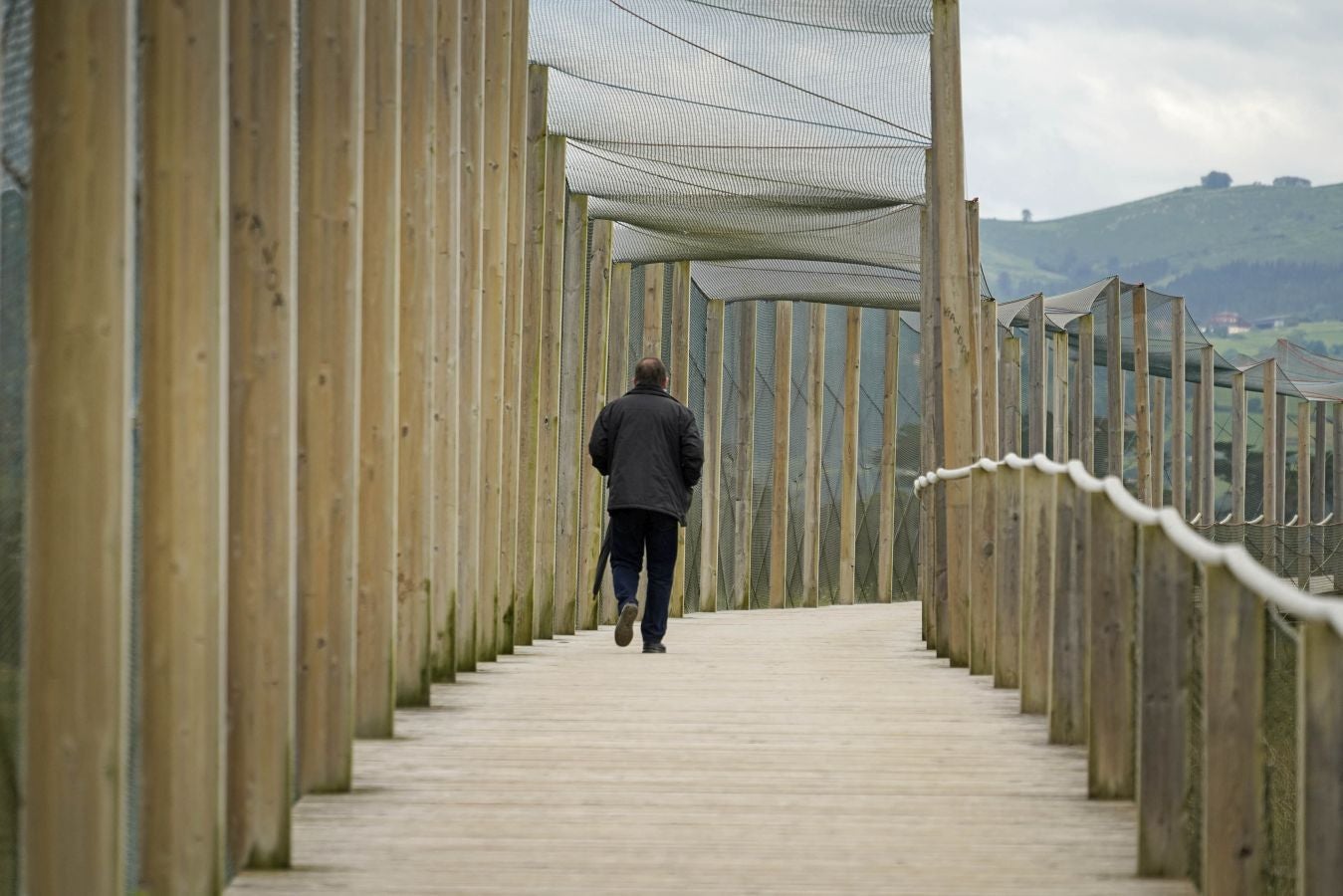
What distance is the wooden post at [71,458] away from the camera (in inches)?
114

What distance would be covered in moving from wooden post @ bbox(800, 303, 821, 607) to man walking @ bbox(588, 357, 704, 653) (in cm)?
889

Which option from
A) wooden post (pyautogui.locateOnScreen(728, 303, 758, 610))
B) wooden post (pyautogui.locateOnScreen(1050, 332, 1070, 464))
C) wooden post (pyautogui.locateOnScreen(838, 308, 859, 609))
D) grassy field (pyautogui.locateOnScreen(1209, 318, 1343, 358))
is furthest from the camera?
grassy field (pyautogui.locateOnScreen(1209, 318, 1343, 358))

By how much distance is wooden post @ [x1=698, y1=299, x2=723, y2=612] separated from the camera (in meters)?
16.3

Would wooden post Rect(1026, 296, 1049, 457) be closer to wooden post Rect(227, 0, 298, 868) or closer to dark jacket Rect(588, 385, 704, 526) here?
dark jacket Rect(588, 385, 704, 526)

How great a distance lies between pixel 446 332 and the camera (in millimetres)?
6891

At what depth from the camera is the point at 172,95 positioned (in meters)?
3.39

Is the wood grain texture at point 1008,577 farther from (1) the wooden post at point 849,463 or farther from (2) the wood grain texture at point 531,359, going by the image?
(1) the wooden post at point 849,463

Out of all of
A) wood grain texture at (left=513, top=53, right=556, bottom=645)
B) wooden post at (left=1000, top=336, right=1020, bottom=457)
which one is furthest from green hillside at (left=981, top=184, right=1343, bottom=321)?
wood grain texture at (left=513, top=53, right=556, bottom=645)

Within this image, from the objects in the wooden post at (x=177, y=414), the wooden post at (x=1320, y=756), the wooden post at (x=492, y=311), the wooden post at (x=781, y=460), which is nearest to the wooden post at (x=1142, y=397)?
the wooden post at (x=781, y=460)

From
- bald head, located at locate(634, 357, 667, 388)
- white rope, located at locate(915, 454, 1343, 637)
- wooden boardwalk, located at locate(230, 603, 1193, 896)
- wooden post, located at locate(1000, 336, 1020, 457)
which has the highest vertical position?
wooden post, located at locate(1000, 336, 1020, 457)

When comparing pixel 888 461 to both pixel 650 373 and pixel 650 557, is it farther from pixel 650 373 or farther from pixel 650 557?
pixel 650 557

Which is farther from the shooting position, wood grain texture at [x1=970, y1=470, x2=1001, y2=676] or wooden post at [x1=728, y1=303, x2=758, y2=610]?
wooden post at [x1=728, y1=303, x2=758, y2=610]

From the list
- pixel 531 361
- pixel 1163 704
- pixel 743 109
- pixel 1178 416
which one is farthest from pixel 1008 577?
pixel 1178 416

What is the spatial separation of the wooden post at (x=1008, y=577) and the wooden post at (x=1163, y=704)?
2436 mm
